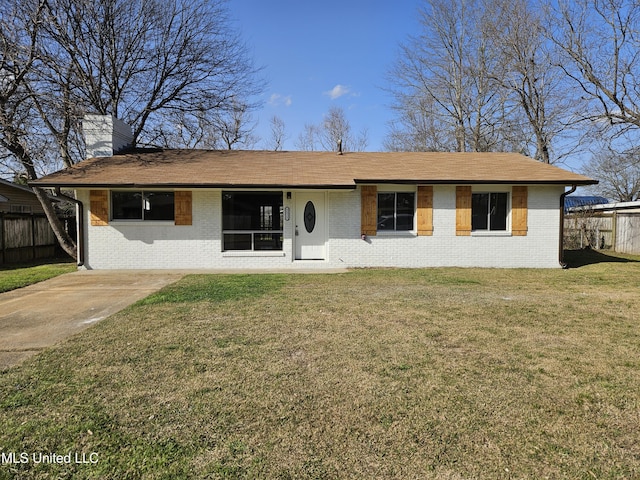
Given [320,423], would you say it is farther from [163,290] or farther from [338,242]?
[338,242]

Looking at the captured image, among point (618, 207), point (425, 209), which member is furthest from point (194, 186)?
point (618, 207)

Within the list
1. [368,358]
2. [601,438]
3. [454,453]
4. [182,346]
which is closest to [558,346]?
[601,438]

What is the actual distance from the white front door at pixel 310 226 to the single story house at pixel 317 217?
0.10 ft

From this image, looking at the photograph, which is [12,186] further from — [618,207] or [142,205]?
[618,207]

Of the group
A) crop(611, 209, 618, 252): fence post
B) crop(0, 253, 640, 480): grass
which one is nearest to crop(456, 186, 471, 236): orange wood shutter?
crop(0, 253, 640, 480): grass

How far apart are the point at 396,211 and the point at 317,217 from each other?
2512 millimetres

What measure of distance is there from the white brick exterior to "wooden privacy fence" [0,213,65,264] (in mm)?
4396

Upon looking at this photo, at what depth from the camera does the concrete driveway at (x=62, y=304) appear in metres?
4.87

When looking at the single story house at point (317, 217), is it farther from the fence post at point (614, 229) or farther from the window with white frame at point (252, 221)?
the fence post at point (614, 229)

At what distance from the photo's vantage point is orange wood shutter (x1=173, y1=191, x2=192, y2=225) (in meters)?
11.3

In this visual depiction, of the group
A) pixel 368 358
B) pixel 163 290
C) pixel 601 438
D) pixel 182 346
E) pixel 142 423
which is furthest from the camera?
pixel 163 290

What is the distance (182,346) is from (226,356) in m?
0.69

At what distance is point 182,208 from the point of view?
1133 centimetres

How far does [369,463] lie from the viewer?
2.41 m
